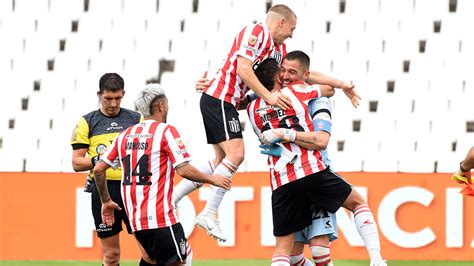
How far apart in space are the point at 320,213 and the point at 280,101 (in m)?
0.85

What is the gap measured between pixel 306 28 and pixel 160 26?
205 centimetres

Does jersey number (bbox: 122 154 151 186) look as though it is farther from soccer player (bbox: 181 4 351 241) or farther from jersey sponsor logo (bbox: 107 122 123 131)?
jersey sponsor logo (bbox: 107 122 123 131)

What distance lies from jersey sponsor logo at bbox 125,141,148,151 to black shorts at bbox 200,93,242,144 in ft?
2.96

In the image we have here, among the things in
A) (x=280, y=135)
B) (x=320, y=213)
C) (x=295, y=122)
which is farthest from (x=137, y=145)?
(x=320, y=213)

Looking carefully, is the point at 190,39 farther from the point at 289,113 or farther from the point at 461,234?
the point at 289,113

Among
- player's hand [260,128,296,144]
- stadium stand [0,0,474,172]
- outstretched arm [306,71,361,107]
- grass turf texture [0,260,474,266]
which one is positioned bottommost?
grass turf texture [0,260,474,266]

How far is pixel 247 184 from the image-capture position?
11.0 meters

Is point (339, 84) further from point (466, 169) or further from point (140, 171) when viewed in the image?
point (140, 171)

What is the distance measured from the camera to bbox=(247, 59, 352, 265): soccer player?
6457mm

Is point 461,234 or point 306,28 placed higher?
point 306,28

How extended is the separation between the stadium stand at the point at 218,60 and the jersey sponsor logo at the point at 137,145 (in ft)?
23.8

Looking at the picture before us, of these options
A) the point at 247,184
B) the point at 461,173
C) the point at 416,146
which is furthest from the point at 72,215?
the point at 461,173

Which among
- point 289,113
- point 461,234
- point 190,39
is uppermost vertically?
point 190,39

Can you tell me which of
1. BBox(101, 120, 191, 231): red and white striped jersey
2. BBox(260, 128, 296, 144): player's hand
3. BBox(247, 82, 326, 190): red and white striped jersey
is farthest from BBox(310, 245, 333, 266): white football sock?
BBox(101, 120, 191, 231): red and white striped jersey
